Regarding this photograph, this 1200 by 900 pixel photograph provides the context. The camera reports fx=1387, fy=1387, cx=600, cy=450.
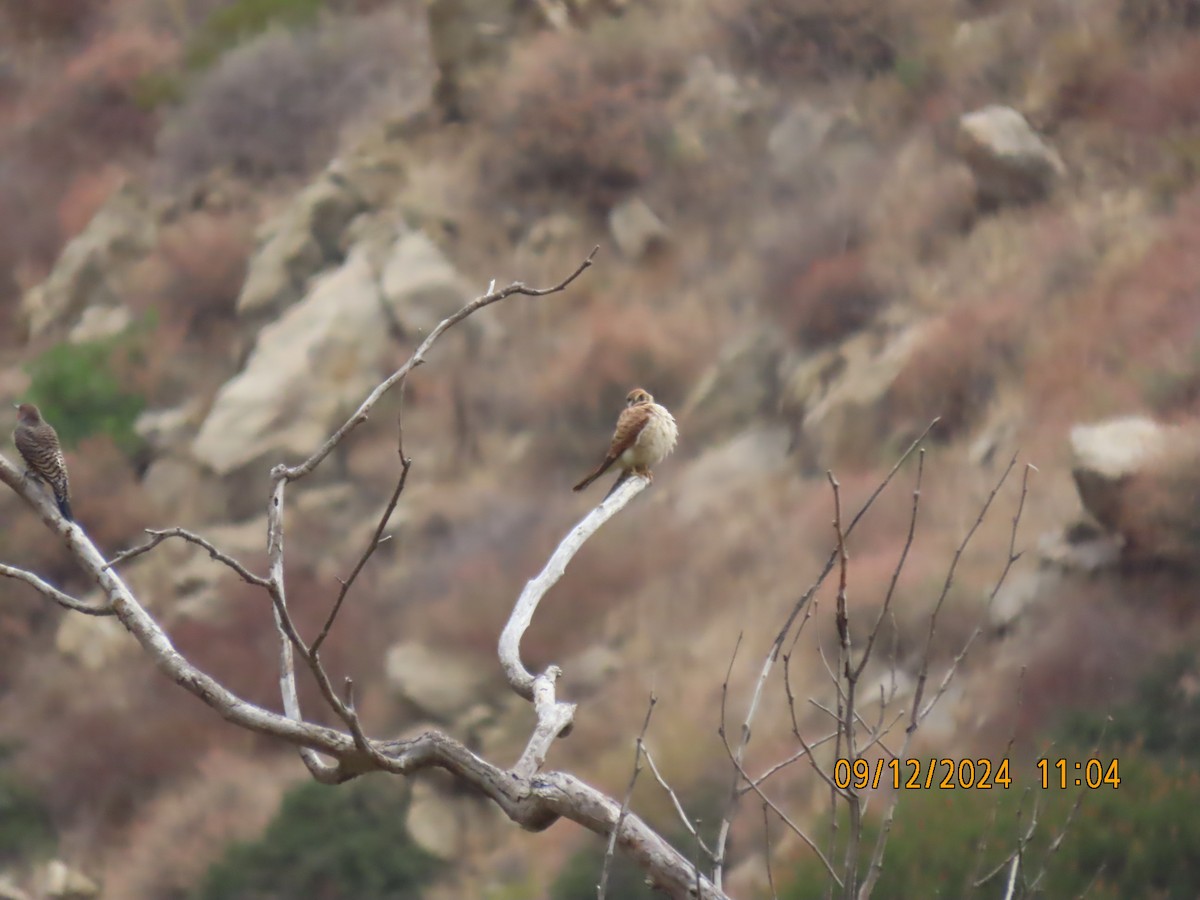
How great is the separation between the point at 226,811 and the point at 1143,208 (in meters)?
12.0

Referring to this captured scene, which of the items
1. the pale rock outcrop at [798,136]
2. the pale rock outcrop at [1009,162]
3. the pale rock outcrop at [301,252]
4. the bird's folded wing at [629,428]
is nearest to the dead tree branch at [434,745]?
the bird's folded wing at [629,428]

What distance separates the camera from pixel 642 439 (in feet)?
22.8

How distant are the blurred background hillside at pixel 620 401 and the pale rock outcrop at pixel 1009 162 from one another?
52 millimetres

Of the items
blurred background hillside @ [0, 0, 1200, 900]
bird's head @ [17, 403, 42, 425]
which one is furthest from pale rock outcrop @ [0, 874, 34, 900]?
bird's head @ [17, 403, 42, 425]

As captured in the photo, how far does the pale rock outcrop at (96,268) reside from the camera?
21.8 meters

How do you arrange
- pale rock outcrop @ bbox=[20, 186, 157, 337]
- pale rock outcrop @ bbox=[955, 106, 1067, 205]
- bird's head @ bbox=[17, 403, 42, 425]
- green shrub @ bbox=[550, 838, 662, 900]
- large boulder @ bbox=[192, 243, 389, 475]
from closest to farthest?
bird's head @ bbox=[17, 403, 42, 425]
green shrub @ bbox=[550, 838, 662, 900]
pale rock outcrop @ bbox=[955, 106, 1067, 205]
large boulder @ bbox=[192, 243, 389, 475]
pale rock outcrop @ bbox=[20, 186, 157, 337]

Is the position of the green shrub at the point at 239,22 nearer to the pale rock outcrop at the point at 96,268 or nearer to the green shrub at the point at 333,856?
the pale rock outcrop at the point at 96,268

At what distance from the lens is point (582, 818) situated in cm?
299

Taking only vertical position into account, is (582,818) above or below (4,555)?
below

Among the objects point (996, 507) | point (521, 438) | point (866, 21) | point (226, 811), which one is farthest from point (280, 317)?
point (996, 507)

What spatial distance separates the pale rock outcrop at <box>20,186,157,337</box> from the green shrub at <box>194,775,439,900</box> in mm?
10482

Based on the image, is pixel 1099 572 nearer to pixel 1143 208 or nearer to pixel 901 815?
pixel 901 815

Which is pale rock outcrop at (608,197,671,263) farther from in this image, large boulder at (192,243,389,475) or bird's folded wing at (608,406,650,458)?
bird's folded wing at (608,406,650,458)

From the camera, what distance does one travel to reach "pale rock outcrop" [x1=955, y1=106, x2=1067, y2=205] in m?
16.2
